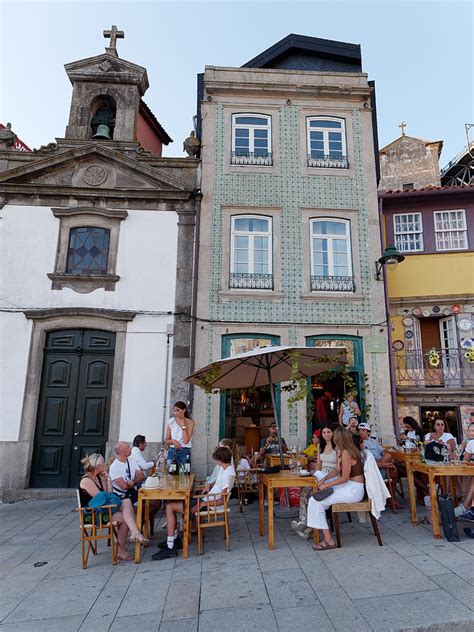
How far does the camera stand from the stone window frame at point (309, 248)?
10016mm

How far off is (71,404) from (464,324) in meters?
10.3

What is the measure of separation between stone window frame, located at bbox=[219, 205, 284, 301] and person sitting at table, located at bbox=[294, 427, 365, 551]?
5278mm

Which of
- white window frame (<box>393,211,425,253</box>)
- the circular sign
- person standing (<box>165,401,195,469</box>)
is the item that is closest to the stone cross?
white window frame (<box>393,211,425,253</box>)

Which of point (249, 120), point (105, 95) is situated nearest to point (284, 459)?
point (249, 120)

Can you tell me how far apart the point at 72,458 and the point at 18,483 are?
112cm

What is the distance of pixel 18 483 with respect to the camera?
8648mm

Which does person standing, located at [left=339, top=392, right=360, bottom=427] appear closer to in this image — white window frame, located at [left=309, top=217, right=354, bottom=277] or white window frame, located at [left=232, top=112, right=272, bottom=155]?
white window frame, located at [left=309, top=217, right=354, bottom=277]

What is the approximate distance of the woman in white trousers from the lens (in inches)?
192

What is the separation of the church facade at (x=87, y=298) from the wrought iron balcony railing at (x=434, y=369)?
594cm

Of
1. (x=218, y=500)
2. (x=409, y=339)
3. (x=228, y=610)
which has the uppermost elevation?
(x=409, y=339)

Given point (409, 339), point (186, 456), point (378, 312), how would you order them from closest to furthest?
1. point (186, 456)
2. point (378, 312)
3. point (409, 339)

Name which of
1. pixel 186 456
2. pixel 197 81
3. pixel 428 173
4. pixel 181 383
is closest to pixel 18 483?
pixel 181 383

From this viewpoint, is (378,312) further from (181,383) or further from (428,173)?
(428,173)

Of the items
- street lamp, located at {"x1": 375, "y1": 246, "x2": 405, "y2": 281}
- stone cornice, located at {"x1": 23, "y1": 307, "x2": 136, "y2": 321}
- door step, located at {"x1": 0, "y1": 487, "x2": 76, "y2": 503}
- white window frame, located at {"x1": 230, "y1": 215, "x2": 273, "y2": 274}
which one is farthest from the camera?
white window frame, located at {"x1": 230, "y1": 215, "x2": 273, "y2": 274}
